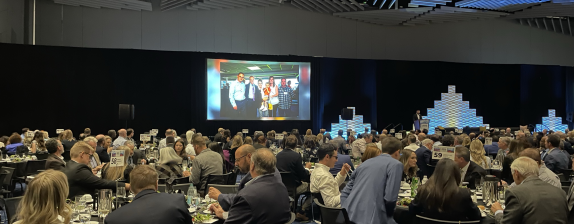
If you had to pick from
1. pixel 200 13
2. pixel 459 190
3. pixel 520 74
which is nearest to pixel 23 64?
pixel 200 13

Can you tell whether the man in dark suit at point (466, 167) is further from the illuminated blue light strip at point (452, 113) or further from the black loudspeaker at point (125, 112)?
the illuminated blue light strip at point (452, 113)

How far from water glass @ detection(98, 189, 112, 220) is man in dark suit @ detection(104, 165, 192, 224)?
1.13m

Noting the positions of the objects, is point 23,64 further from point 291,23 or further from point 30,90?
point 291,23

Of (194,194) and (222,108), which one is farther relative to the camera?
(222,108)

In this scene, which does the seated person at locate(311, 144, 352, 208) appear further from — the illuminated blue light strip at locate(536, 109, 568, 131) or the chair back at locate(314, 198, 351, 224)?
the illuminated blue light strip at locate(536, 109, 568, 131)

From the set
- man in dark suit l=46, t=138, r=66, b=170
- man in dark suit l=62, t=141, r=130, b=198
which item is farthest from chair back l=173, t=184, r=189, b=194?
man in dark suit l=46, t=138, r=66, b=170

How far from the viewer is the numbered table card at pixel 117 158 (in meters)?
5.20

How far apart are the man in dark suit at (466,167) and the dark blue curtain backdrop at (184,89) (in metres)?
12.8

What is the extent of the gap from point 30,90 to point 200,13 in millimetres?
7081

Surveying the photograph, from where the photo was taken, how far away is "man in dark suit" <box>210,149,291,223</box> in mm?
3270

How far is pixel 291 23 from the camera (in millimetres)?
20875

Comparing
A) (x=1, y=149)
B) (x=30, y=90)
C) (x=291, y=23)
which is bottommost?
(x=1, y=149)

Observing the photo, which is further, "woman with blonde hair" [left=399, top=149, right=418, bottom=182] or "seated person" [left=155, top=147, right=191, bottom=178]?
"seated person" [left=155, top=147, right=191, bottom=178]

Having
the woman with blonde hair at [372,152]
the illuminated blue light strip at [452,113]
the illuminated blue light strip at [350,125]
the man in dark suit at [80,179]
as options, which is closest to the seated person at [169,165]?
the man in dark suit at [80,179]
